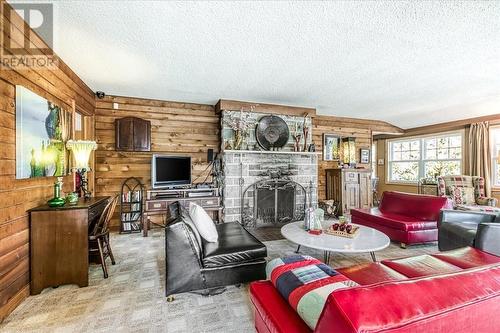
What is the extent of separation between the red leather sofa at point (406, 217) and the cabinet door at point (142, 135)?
3859 millimetres

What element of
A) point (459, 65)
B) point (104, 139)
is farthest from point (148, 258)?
point (459, 65)

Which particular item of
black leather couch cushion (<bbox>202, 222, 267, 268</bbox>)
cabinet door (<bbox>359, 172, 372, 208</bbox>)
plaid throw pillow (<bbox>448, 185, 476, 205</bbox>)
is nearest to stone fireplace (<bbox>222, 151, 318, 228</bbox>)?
cabinet door (<bbox>359, 172, 372, 208</bbox>)

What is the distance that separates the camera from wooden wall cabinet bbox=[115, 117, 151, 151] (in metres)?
4.18

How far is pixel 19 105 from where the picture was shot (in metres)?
2.00

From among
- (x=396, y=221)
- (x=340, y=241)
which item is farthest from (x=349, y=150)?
(x=340, y=241)

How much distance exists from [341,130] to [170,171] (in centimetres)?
424

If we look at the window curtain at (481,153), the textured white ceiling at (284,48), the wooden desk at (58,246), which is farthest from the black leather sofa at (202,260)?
the window curtain at (481,153)

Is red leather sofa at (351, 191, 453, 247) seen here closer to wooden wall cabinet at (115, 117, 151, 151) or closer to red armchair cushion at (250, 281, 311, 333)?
red armchair cushion at (250, 281, 311, 333)

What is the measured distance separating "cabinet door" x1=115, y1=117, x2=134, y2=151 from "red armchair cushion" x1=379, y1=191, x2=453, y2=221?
4.53 m

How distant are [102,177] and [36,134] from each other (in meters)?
2.08

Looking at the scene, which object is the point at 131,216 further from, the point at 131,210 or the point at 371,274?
the point at 371,274

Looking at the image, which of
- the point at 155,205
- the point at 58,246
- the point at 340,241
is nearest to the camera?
the point at 58,246

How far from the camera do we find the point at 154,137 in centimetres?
445

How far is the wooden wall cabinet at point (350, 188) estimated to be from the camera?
5312 mm
